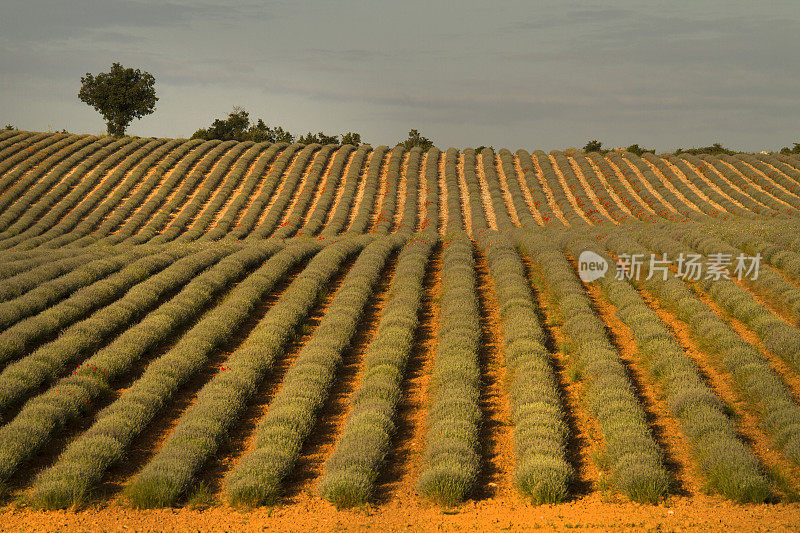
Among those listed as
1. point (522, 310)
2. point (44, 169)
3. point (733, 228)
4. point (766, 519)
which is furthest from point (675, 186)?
point (44, 169)

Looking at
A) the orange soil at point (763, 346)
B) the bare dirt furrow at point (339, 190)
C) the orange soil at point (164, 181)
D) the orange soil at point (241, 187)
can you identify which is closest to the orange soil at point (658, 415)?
the orange soil at point (763, 346)

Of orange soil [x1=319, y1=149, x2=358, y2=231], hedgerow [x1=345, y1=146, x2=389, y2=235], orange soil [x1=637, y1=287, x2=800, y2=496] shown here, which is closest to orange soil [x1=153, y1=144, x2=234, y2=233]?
orange soil [x1=319, y1=149, x2=358, y2=231]

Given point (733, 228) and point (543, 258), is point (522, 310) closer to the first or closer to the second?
point (543, 258)

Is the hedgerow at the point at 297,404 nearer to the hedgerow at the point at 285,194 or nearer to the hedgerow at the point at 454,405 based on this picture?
the hedgerow at the point at 454,405

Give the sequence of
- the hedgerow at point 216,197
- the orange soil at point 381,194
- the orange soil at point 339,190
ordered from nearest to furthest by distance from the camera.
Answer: the hedgerow at point 216,197
the orange soil at point 381,194
the orange soil at point 339,190

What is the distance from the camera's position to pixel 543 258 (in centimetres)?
1986

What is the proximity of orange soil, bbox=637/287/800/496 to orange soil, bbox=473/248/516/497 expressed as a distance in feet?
10.9

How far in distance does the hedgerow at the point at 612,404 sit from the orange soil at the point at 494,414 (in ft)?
4.33

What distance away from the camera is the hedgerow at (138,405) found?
8148mm

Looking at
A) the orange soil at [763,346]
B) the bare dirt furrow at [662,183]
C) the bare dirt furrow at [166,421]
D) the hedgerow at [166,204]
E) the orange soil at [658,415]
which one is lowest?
the bare dirt furrow at [166,421]

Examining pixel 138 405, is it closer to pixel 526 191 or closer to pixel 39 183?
pixel 526 191

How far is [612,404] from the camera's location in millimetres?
10094

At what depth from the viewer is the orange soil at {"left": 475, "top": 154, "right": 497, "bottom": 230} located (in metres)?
37.0

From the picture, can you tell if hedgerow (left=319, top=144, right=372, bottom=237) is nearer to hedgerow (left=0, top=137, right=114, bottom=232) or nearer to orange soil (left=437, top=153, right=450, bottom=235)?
orange soil (left=437, top=153, right=450, bottom=235)
